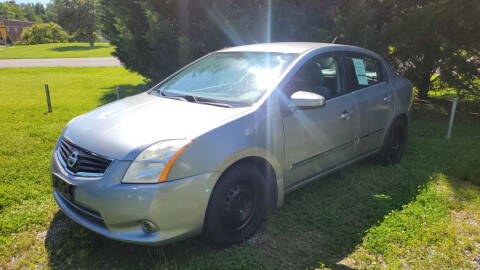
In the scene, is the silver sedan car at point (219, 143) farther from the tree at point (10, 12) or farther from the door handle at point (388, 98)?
the tree at point (10, 12)

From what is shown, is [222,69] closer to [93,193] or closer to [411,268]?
[93,193]

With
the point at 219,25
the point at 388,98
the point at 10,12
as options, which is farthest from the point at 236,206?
the point at 10,12

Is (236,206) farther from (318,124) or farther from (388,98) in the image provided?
(388,98)

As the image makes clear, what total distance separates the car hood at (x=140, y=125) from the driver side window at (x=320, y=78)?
0.77 meters

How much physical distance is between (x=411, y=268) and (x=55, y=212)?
10.9 ft

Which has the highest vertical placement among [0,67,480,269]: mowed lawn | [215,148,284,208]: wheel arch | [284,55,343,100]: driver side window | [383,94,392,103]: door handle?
[284,55,343,100]: driver side window

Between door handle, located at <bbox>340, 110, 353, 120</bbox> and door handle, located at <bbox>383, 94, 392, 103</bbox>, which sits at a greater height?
door handle, located at <bbox>383, 94, 392, 103</bbox>

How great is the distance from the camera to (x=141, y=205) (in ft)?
7.98

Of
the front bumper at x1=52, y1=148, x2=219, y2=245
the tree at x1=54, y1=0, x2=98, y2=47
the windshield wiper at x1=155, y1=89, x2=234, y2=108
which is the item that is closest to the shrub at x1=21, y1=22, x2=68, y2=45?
the tree at x1=54, y1=0, x2=98, y2=47

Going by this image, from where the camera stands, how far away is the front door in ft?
10.8

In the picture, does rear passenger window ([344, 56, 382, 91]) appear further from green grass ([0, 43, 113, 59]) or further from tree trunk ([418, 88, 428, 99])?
green grass ([0, 43, 113, 59])

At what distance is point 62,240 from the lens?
122 inches

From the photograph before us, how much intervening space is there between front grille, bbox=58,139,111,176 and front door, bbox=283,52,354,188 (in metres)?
1.56

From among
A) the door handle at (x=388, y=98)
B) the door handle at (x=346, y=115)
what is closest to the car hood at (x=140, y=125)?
the door handle at (x=346, y=115)
